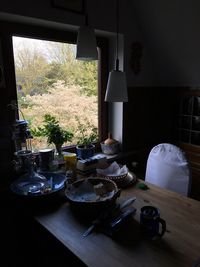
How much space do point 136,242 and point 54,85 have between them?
4.27ft

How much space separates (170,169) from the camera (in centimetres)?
152

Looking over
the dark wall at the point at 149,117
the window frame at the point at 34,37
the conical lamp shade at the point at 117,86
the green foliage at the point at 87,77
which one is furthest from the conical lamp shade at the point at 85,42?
the dark wall at the point at 149,117

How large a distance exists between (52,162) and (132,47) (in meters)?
1.24

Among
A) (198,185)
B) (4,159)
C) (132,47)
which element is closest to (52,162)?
(4,159)

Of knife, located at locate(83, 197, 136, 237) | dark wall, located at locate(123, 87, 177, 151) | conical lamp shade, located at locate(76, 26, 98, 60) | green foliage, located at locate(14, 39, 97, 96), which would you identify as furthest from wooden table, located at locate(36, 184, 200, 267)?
dark wall, located at locate(123, 87, 177, 151)

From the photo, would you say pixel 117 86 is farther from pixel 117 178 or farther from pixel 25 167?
pixel 25 167

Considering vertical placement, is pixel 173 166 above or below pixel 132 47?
below

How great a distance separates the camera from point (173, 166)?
1509 millimetres

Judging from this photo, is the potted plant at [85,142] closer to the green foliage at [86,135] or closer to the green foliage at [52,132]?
the green foliage at [86,135]

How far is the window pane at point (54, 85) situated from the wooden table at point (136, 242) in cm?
86

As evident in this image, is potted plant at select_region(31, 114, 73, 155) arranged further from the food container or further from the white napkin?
the food container

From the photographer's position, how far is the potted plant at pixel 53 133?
66.9 inches

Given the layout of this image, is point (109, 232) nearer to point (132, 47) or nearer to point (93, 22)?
point (93, 22)

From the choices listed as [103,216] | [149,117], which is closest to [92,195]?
[103,216]
